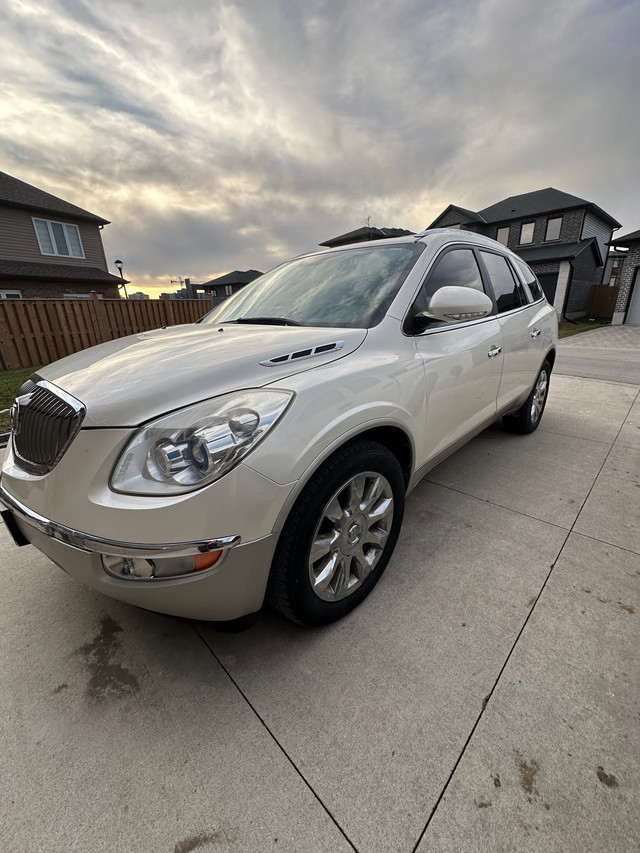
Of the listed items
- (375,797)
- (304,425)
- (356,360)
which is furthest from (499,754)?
(356,360)

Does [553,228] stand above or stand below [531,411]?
above

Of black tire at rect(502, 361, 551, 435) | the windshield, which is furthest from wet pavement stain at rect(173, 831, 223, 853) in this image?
black tire at rect(502, 361, 551, 435)

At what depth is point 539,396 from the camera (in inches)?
160

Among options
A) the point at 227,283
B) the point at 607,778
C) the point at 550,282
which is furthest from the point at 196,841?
the point at 227,283

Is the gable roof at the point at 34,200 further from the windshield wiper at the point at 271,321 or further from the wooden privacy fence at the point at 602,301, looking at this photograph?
the wooden privacy fence at the point at 602,301

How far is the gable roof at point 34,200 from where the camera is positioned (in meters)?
14.9

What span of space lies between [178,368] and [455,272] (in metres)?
1.88

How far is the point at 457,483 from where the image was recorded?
3062mm

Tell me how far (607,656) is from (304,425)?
1.58 meters

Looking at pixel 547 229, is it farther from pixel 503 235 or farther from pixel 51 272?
Result: pixel 51 272

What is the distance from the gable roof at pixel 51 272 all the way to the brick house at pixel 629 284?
74.0 ft

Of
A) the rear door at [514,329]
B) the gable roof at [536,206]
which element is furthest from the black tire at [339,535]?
Answer: the gable roof at [536,206]

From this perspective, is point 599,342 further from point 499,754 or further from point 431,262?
point 499,754

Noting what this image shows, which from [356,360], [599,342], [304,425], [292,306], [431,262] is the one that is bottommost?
[599,342]
